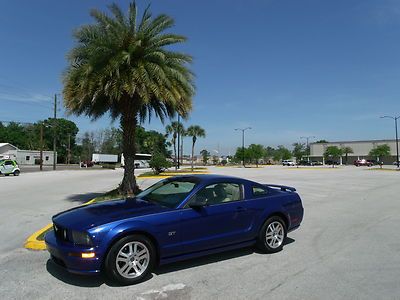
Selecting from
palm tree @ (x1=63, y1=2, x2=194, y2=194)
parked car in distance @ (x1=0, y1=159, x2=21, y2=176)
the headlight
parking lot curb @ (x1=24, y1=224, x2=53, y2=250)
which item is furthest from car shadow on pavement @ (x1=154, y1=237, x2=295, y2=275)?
parked car in distance @ (x1=0, y1=159, x2=21, y2=176)

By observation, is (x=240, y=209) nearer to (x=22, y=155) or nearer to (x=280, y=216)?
(x=280, y=216)

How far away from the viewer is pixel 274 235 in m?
7.04

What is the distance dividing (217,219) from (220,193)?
0.55 m

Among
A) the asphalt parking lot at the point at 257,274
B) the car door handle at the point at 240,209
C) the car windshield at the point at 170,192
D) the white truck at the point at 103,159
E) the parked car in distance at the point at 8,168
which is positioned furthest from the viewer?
the white truck at the point at 103,159

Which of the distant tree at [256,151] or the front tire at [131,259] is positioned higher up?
the distant tree at [256,151]

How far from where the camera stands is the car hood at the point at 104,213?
5324 millimetres

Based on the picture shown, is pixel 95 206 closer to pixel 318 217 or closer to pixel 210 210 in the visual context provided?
pixel 210 210

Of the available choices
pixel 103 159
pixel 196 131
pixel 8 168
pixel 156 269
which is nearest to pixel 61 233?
pixel 156 269

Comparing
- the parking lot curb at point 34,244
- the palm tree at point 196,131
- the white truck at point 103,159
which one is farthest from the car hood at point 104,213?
the white truck at point 103,159

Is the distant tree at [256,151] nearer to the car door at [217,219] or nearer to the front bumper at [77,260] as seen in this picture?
the car door at [217,219]

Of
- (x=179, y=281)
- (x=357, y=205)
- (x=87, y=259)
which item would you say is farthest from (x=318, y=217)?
(x=87, y=259)

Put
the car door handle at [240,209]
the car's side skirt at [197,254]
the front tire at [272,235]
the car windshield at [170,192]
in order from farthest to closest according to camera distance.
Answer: the front tire at [272,235] → the car door handle at [240,209] → the car windshield at [170,192] → the car's side skirt at [197,254]

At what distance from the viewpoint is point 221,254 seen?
683cm

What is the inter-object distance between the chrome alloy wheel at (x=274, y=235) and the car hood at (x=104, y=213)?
2105mm
